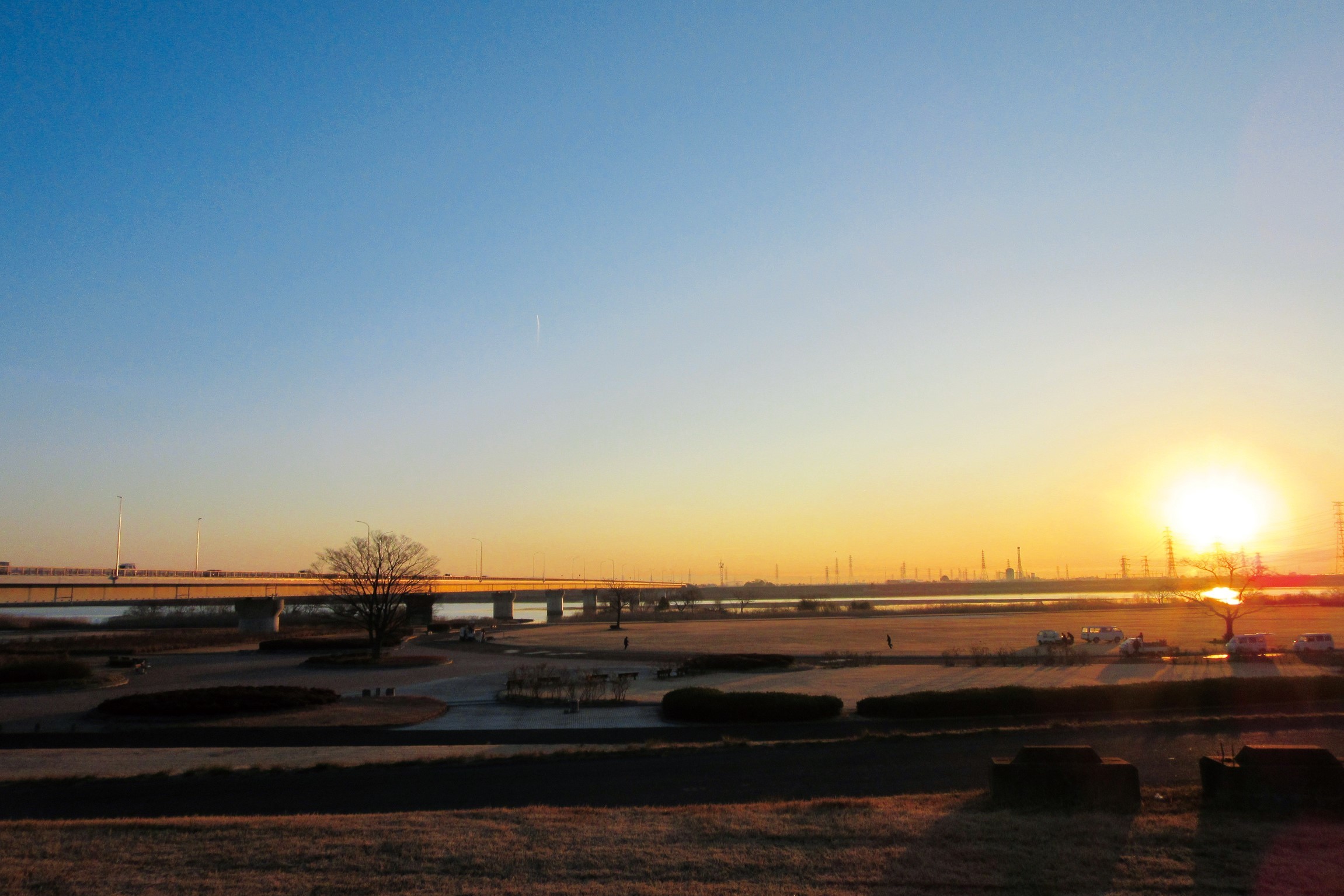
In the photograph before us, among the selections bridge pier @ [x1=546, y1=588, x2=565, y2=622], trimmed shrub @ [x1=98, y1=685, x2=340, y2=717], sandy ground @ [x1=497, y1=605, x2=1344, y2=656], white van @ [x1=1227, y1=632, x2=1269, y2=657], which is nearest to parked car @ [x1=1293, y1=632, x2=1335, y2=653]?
white van @ [x1=1227, y1=632, x2=1269, y2=657]

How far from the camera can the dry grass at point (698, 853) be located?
9.20 metres

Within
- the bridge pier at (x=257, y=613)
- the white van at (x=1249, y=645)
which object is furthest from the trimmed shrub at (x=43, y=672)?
the white van at (x=1249, y=645)

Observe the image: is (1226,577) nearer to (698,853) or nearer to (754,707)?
(754,707)

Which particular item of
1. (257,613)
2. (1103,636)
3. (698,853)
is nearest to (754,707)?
(698,853)

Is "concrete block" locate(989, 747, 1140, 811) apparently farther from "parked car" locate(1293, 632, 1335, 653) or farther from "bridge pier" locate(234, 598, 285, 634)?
"bridge pier" locate(234, 598, 285, 634)

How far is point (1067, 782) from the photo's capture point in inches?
484

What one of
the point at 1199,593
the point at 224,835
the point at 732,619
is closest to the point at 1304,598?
the point at 1199,593

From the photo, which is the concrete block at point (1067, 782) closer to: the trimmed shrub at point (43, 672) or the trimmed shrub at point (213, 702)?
the trimmed shrub at point (213, 702)

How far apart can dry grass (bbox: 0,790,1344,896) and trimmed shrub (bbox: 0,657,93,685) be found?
29.2m

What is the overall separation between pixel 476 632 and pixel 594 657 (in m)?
31.5

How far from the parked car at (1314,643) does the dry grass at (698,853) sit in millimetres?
39989

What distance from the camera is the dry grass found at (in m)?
9.20

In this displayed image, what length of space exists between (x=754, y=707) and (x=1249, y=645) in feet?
107

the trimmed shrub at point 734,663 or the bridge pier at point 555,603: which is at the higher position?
the trimmed shrub at point 734,663
